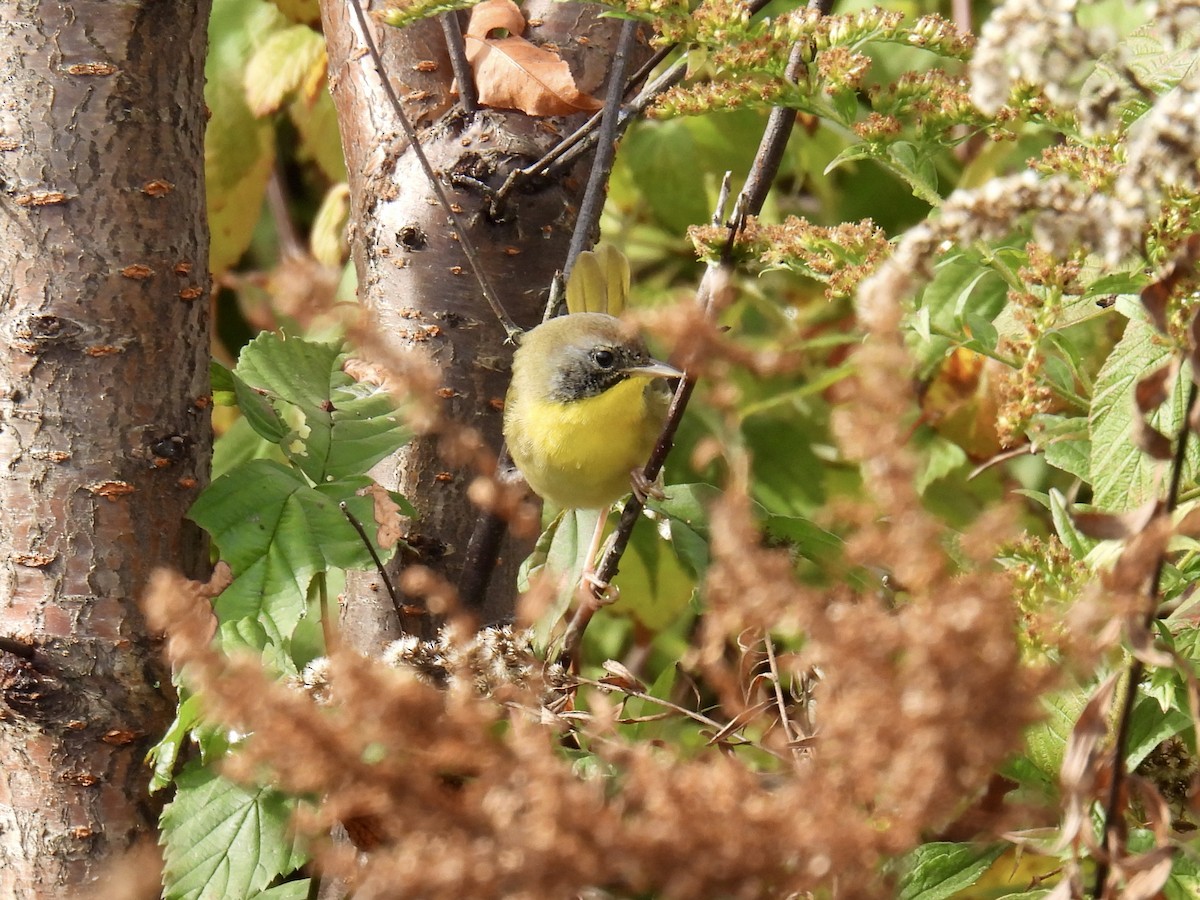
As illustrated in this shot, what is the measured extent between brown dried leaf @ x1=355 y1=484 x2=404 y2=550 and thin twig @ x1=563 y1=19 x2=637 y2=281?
373mm

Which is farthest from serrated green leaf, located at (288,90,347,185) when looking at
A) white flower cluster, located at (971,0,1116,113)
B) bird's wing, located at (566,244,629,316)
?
white flower cluster, located at (971,0,1116,113)

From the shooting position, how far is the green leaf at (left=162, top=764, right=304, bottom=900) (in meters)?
1.23

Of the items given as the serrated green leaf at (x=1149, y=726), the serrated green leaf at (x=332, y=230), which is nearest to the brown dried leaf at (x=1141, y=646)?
the serrated green leaf at (x=1149, y=726)

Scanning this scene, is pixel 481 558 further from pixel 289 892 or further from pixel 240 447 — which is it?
pixel 240 447

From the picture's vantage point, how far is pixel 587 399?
2.21 m

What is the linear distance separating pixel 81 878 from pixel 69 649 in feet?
0.85

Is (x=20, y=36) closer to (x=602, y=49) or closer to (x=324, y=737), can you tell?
(x=602, y=49)

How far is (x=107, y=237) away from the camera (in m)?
1.44

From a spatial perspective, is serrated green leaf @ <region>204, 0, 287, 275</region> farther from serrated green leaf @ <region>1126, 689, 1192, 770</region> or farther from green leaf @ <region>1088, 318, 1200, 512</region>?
serrated green leaf @ <region>1126, 689, 1192, 770</region>

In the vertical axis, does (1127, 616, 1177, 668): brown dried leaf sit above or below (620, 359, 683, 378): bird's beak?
above

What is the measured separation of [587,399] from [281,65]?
86cm

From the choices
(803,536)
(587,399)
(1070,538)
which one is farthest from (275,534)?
(587,399)

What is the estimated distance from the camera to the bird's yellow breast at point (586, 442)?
1.98 meters

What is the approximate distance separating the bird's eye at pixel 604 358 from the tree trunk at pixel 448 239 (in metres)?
0.49
